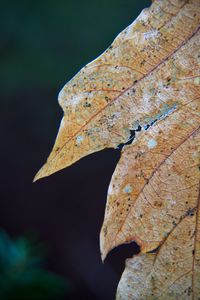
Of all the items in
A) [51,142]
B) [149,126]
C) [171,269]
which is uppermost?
[149,126]

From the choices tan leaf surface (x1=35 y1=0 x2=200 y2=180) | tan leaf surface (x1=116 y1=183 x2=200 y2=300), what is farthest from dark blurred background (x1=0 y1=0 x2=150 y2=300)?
tan leaf surface (x1=35 y1=0 x2=200 y2=180)

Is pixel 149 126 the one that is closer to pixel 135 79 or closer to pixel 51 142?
pixel 135 79

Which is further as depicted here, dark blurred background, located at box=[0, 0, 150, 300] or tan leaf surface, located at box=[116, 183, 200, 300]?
dark blurred background, located at box=[0, 0, 150, 300]

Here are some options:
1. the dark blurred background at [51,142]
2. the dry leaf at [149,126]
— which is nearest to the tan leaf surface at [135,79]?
the dry leaf at [149,126]

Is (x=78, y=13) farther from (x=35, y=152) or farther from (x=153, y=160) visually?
(x=153, y=160)

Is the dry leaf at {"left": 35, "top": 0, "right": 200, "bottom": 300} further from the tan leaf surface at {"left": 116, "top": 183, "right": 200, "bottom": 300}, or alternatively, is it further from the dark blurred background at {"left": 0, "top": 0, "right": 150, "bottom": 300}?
the dark blurred background at {"left": 0, "top": 0, "right": 150, "bottom": 300}

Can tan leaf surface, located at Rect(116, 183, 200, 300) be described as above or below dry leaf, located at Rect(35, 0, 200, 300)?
below

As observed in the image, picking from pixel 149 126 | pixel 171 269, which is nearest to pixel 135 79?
pixel 149 126

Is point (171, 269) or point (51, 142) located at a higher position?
point (171, 269)
